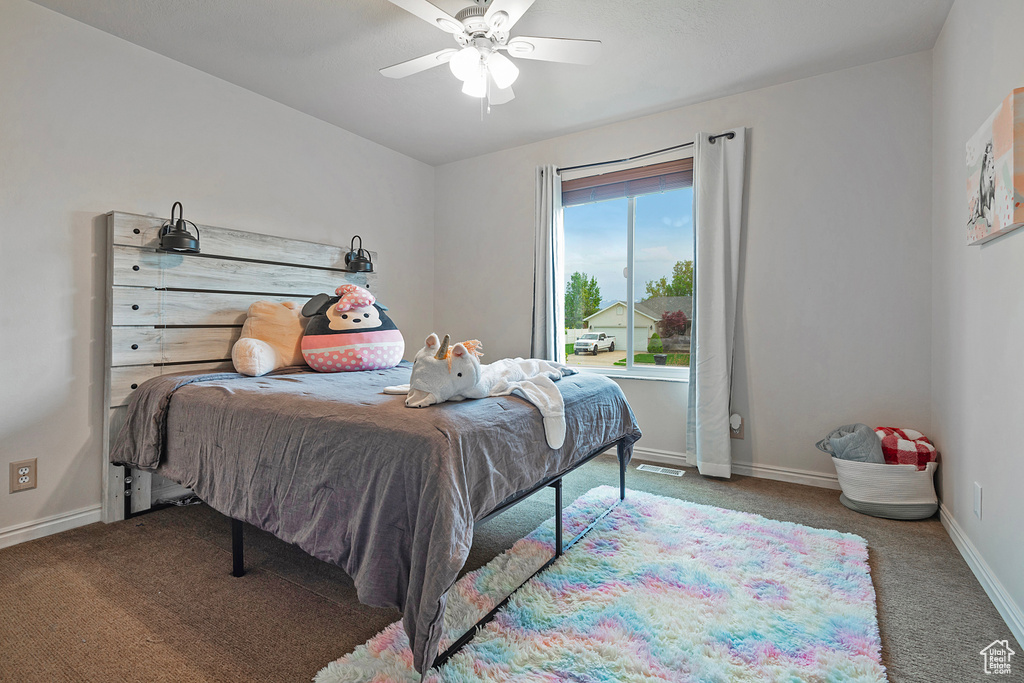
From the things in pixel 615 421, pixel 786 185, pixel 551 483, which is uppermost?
pixel 786 185

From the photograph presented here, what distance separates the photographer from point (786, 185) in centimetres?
296

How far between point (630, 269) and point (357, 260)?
203 centimetres

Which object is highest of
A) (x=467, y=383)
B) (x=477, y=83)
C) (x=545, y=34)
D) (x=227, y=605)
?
(x=545, y=34)

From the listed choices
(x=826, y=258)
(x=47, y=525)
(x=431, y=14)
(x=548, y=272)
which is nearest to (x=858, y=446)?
(x=826, y=258)

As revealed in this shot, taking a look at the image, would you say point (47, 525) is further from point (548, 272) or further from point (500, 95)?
point (548, 272)

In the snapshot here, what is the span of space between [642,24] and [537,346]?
2.15 m

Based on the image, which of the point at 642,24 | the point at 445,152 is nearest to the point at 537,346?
the point at 445,152

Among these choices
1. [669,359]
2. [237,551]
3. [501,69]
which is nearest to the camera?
[237,551]

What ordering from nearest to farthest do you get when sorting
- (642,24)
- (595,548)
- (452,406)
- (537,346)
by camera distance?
(452,406)
(595,548)
(642,24)
(537,346)

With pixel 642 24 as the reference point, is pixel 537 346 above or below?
below

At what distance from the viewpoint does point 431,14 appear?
75.3 inches

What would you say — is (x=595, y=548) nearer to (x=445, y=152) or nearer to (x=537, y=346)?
(x=537, y=346)

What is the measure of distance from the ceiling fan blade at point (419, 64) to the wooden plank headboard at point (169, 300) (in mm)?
1363

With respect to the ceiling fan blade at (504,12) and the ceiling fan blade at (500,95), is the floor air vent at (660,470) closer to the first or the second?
the ceiling fan blade at (500,95)
